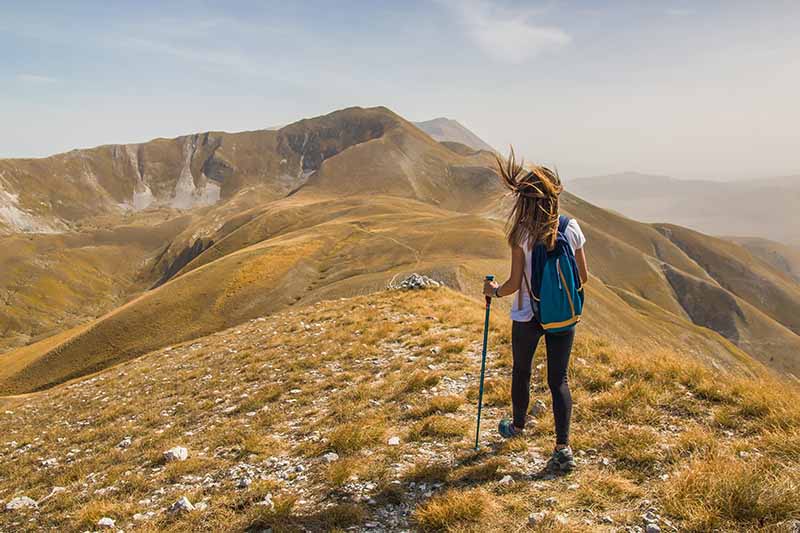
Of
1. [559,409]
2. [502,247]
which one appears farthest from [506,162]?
[502,247]

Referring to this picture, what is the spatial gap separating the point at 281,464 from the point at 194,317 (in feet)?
229

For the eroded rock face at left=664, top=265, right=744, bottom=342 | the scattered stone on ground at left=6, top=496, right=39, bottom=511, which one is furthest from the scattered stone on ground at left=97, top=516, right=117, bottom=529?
the eroded rock face at left=664, top=265, right=744, bottom=342

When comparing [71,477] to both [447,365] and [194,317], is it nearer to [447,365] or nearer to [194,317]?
[447,365]

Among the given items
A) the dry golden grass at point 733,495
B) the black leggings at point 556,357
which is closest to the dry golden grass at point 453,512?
the black leggings at point 556,357

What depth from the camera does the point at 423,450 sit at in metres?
8.20

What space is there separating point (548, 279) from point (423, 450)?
3.95 meters

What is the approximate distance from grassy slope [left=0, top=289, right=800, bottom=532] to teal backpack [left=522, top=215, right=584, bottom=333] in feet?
7.61

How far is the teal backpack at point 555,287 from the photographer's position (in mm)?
6766

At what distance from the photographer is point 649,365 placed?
10.0 metres

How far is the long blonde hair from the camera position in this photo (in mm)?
6805

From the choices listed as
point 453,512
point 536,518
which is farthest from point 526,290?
point 453,512

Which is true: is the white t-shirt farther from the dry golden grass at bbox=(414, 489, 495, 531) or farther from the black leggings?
the dry golden grass at bbox=(414, 489, 495, 531)

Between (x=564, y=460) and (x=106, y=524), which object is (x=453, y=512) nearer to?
(x=564, y=460)

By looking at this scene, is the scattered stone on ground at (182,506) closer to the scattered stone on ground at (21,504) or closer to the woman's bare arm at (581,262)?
the scattered stone on ground at (21,504)
